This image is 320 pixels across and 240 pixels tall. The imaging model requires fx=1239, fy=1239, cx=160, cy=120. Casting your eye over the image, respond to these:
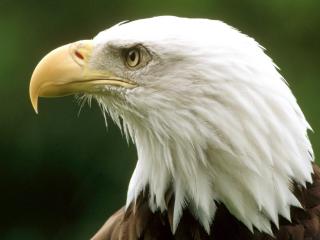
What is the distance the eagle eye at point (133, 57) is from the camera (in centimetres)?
305

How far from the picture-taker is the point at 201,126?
9.72 ft

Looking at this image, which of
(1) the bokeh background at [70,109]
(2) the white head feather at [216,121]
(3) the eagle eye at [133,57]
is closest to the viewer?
(2) the white head feather at [216,121]

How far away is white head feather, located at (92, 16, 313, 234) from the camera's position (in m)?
2.95

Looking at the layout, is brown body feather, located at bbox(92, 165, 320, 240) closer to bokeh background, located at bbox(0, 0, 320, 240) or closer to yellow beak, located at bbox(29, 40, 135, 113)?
yellow beak, located at bbox(29, 40, 135, 113)

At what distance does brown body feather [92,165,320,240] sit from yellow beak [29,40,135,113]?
0.30m

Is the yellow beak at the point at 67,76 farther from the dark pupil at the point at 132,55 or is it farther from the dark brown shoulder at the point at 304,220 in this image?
the dark brown shoulder at the point at 304,220

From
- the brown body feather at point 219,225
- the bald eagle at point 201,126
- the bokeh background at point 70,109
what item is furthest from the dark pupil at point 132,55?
the bokeh background at point 70,109

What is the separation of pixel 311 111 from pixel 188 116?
8.04ft

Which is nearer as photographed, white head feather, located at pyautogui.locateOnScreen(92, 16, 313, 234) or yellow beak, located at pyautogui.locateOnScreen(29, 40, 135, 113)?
white head feather, located at pyautogui.locateOnScreen(92, 16, 313, 234)

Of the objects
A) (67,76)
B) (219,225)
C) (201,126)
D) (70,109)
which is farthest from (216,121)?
(70,109)

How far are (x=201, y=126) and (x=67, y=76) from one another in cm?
39

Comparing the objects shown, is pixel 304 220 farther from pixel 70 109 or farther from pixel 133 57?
pixel 70 109

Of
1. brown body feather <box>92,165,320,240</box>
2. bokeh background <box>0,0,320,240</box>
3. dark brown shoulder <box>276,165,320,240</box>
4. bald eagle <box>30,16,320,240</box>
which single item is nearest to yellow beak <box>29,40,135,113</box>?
bald eagle <box>30,16,320,240</box>

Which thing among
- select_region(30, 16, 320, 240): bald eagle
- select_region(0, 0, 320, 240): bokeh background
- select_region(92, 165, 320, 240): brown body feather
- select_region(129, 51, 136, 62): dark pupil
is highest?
select_region(129, 51, 136, 62): dark pupil
